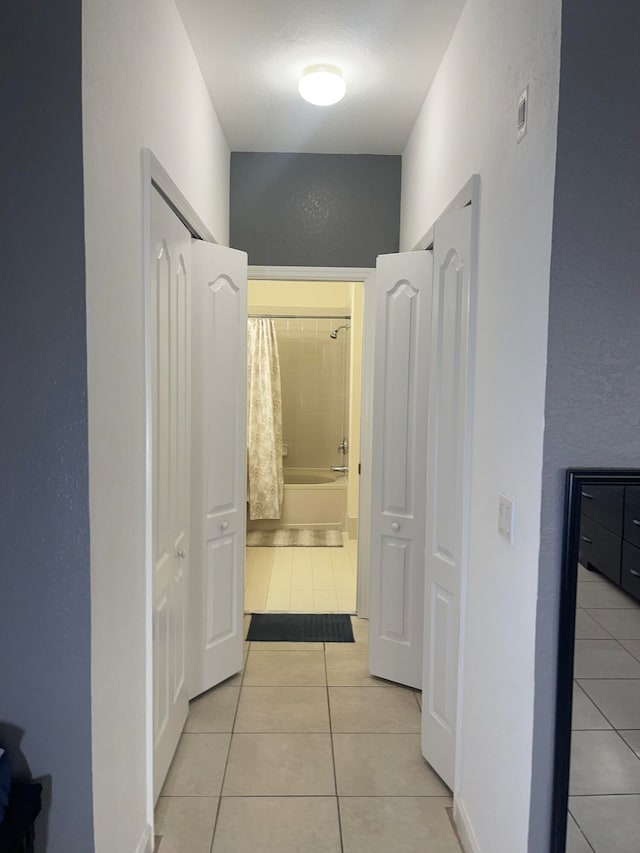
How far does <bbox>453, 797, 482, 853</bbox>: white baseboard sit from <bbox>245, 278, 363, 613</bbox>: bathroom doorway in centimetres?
201

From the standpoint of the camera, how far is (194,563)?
114 inches

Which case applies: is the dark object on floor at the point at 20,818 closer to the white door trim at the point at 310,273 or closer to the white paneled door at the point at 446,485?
the white paneled door at the point at 446,485

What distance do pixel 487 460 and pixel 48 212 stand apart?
1.32 metres

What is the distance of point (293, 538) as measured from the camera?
5887 millimetres

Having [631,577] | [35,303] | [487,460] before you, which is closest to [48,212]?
[35,303]

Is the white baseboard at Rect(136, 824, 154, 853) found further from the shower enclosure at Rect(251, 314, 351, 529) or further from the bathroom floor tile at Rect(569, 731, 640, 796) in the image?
the shower enclosure at Rect(251, 314, 351, 529)

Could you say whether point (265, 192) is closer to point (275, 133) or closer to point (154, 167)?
point (275, 133)

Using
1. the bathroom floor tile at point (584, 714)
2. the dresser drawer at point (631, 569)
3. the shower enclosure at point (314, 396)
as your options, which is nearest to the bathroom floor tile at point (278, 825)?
the bathroom floor tile at point (584, 714)

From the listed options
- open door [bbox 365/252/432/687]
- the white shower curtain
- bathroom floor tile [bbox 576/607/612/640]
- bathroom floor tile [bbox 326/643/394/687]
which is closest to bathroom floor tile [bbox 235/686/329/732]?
bathroom floor tile [bbox 326/643/394/687]

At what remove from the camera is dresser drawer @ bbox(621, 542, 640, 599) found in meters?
1.47

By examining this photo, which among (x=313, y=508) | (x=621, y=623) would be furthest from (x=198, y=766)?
(x=313, y=508)

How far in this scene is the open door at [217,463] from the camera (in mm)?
2883

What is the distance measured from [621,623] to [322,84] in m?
2.30

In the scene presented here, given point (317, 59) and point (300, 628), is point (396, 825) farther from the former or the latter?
point (317, 59)
